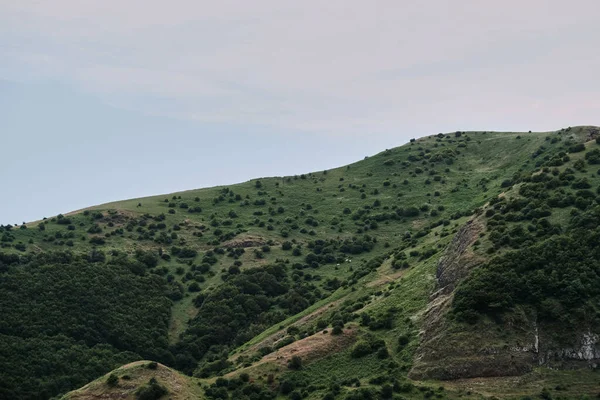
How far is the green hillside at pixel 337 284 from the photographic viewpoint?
64.2m

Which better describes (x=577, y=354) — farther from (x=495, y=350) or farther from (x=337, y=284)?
(x=337, y=284)

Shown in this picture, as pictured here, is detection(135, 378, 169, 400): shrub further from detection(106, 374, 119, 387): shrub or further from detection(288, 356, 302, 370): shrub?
detection(288, 356, 302, 370): shrub

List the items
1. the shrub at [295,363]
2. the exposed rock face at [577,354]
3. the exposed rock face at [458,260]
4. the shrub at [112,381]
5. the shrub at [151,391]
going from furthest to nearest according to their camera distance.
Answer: the exposed rock face at [458,260]
the shrub at [295,363]
the shrub at [112,381]
the shrub at [151,391]
the exposed rock face at [577,354]

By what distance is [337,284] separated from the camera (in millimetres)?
114375

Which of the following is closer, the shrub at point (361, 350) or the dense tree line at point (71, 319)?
the shrub at point (361, 350)

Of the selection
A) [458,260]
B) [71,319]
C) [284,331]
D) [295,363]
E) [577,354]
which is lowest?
[577,354]

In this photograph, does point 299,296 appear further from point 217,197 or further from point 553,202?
point 217,197

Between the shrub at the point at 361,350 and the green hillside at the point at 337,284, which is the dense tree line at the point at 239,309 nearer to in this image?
the green hillside at the point at 337,284

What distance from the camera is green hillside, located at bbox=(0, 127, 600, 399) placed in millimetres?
64188

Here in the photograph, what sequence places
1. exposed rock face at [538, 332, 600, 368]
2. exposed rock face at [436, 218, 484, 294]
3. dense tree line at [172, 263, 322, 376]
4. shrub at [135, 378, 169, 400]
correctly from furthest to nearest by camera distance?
dense tree line at [172, 263, 322, 376] → exposed rock face at [436, 218, 484, 294] → shrub at [135, 378, 169, 400] → exposed rock face at [538, 332, 600, 368]

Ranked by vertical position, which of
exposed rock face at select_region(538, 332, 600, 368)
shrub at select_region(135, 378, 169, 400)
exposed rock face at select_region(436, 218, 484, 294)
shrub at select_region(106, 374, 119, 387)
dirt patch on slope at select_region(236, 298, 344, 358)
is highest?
exposed rock face at select_region(436, 218, 484, 294)

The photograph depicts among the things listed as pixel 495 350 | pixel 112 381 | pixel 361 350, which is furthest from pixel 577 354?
pixel 112 381

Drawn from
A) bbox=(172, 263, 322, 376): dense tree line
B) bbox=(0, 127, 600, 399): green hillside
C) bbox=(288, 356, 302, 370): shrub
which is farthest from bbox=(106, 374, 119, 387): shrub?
bbox=(172, 263, 322, 376): dense tree line

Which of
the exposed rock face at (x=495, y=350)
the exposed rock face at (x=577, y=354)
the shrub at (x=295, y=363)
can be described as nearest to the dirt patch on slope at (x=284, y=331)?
the shrub at (x=295, y=363)
